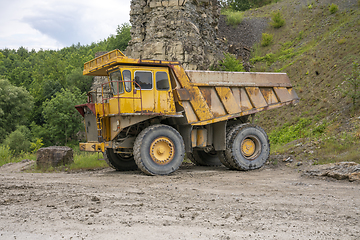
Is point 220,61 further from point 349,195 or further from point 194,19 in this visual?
point 349,195

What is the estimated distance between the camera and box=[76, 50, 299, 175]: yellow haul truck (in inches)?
367

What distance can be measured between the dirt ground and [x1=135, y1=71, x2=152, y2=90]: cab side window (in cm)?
297

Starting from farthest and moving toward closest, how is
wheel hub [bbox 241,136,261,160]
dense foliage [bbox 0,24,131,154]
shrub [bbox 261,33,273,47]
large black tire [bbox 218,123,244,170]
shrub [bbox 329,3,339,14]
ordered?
dense foliage [bbox 0,24,131,154] → shrub [bbox 261,33,273,47] → shrub [bbox 329,3,339,14] → wheel hub [bbox 241,136,261,160] → large black tire [bbox 218,123,244,170]

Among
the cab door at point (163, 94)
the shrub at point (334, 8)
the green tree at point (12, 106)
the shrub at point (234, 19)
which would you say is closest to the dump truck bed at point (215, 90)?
the cab door at point (163, 94)

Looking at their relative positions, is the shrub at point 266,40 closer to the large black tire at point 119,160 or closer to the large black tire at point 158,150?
the large black tire at point 119,160

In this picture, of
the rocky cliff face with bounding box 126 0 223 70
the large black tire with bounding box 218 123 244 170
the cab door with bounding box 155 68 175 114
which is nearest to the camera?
the cab door with bounding box 155 68 175 114

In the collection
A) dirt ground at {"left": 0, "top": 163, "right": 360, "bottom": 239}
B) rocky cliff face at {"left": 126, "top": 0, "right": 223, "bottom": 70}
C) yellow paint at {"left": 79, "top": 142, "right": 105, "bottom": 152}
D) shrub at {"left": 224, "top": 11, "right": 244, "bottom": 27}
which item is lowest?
dirt ground at {"left": 0, "top": 163, "right": 360, "bottom": 239}

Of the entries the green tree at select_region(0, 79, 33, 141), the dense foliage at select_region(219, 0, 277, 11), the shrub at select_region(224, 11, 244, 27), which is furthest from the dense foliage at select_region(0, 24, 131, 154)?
the dense foliage at select_region(219, 0, 277, 11)

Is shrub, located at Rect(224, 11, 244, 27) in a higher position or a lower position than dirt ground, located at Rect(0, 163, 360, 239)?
higher

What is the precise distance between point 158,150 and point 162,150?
119 millimetres

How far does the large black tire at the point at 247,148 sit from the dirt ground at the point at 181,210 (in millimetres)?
2571

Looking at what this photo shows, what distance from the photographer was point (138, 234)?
3879mm

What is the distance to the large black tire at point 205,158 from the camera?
42.4 ft

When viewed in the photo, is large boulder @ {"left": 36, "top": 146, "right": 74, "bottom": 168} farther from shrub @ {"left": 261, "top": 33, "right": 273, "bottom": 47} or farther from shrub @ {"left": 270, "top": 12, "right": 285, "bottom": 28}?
shrub @ {"left": 270, "top": 12, "right": 285, "bottom": 28}
